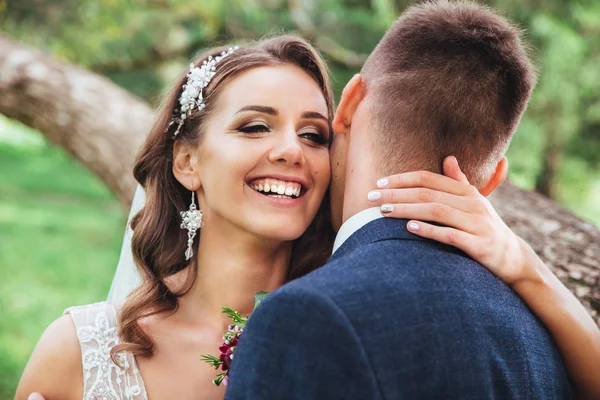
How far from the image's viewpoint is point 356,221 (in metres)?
1.99

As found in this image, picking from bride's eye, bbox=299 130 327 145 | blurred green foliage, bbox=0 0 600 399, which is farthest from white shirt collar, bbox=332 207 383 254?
blurred green foliage, bbox=0 0 600 399

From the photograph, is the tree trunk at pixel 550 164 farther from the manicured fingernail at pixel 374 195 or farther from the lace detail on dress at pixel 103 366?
the manicured fingernail at pixel 374 195

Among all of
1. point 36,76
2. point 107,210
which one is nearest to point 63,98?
point 36,76

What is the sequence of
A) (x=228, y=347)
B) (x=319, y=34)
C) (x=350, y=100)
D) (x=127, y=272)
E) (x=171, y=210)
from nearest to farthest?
(x=350, y=100), (x=228, y=347), (x=171, y=210), (x=127, y=272), (x=319, y=34)

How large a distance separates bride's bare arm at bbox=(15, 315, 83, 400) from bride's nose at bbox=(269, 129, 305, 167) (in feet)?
3.70

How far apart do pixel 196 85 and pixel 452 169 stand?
136cm

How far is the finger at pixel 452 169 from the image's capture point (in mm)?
1982

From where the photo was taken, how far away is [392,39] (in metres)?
2.13

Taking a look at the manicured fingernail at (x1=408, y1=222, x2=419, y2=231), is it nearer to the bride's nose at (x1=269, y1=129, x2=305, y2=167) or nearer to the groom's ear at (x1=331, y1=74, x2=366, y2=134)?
the groom's ear at (x1=331, y1=74, x2=366, y2=134)

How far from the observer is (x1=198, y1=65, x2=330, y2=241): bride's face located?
8.48 ft

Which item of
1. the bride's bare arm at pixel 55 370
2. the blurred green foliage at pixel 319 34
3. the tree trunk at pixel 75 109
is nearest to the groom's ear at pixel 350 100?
the bride's bare arm at pixel 55 370

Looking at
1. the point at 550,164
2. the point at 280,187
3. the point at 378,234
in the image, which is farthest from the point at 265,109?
the point at 550,164

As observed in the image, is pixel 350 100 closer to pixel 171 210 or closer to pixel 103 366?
pixel 171 210

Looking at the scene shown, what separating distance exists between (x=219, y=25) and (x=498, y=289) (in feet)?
20.9
